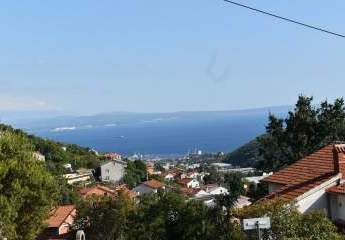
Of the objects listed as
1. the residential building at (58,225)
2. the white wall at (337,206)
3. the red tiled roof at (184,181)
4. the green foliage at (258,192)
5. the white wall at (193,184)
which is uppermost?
the white wall at (337,206)

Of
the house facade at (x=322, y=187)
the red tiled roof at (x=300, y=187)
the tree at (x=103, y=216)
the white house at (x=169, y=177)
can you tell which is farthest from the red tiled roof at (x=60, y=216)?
the white house at (x=169, y=177)

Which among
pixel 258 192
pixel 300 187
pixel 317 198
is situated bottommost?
pixel 258 192

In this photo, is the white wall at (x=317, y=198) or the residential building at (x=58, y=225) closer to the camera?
the white wall at (x=317, y=198)

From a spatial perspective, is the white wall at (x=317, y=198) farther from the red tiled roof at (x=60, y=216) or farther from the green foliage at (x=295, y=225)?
the red tiled roof at (x=60, y=216)

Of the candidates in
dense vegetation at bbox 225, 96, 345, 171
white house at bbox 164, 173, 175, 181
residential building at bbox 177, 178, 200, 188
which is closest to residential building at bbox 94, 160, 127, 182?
residential building at bbox 177, 178, 200, 188

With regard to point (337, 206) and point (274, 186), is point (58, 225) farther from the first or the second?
point (337, 206)

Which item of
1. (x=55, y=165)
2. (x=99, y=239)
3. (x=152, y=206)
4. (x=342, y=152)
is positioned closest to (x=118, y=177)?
(x=55, y=165)

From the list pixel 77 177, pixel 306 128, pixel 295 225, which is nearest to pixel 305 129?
pixel 306 128
